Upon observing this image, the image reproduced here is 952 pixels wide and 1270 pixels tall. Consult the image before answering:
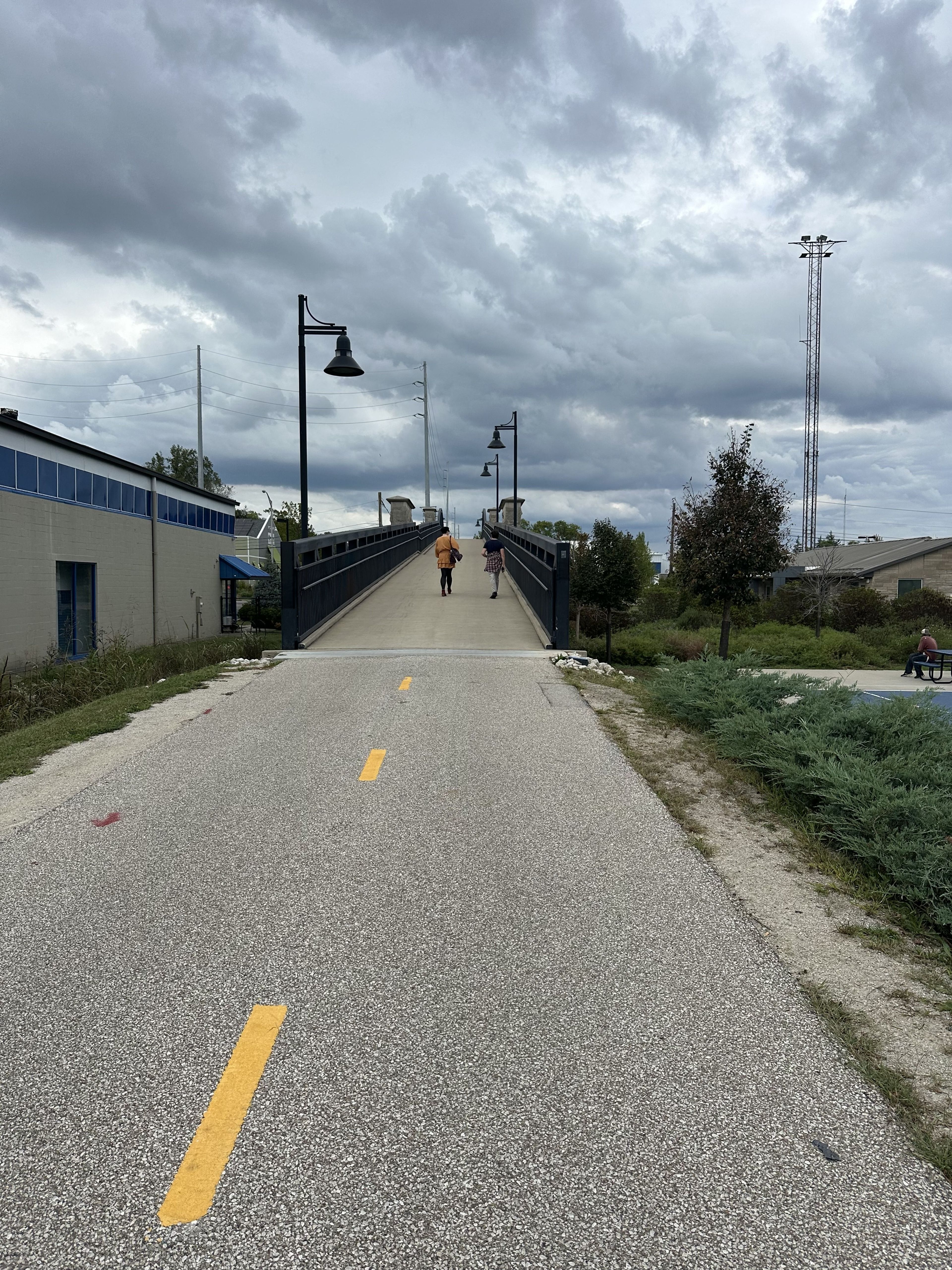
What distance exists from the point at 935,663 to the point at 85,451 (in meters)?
28.3

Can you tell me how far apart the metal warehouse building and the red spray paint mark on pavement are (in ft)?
48.7

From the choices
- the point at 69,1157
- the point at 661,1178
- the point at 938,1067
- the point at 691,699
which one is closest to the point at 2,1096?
the point at 69,1157

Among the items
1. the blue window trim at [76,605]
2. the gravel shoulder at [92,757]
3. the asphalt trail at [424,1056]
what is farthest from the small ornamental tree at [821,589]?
the asphalt trail at [424,1056]

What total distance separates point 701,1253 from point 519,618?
51.0ft

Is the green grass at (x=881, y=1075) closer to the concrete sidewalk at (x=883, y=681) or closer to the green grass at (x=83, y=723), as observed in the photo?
the green grass at (x=83, y=723)

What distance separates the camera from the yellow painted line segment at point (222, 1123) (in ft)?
8.01

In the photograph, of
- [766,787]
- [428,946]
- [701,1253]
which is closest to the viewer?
[701,1253]

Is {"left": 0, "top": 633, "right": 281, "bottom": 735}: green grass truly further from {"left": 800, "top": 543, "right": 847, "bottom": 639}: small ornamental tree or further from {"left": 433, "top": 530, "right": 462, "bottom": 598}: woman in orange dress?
{"left": 800, "top": 543, "right": 847, "bottom": 639}: small ornamental tree

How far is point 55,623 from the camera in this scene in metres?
23.0

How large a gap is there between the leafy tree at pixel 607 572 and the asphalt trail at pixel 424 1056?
107ft

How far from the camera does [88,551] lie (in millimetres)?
25062

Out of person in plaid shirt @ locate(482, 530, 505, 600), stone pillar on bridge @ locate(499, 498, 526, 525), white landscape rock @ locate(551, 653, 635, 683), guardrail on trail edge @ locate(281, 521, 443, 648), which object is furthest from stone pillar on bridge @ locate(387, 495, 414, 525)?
white landscape rock @ locate(551, 653, 635, 683)

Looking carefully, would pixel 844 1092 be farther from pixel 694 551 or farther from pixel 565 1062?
pixel 694 551

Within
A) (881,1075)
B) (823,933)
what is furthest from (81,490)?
(881,1075)
